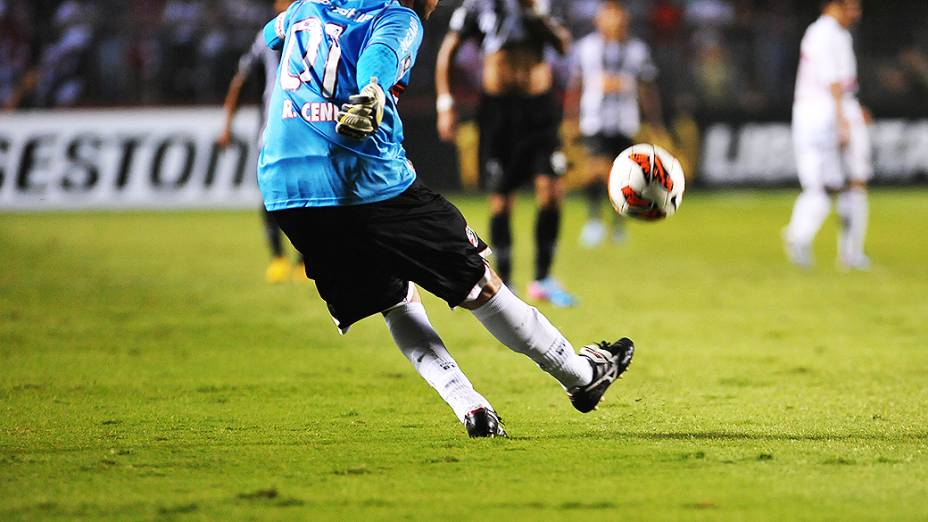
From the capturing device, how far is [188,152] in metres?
21.1

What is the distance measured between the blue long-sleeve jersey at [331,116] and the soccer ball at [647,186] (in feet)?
3.93

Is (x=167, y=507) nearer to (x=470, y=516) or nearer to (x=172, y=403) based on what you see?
(x=470, y=516)

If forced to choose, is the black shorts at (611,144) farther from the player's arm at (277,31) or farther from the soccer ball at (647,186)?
the player's arm at (277,31)

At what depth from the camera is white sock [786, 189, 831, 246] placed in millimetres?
13242

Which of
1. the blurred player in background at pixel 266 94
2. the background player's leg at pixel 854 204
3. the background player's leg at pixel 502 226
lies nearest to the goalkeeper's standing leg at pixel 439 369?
the background player's leg at pixel 502 226

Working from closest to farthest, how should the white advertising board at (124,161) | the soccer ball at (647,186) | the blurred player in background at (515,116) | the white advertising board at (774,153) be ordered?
1. the soccer ball at (647,186)
2. the blurred player in background at (515,116)
3. the white advertising board at (124,161)
4. the white advertising board at (774,153)

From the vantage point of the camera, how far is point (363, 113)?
489 cm

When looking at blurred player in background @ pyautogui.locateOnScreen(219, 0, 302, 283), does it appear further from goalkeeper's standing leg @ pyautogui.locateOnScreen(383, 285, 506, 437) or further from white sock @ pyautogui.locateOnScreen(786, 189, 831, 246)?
goalkeeper's standing leg @ pyautogui.locateOnScreen(383, 285, 506, 437)

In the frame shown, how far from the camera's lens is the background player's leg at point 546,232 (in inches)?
423

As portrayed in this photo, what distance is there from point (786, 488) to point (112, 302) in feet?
24.4

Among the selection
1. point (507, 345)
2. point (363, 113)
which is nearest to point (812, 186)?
point (507, 345)

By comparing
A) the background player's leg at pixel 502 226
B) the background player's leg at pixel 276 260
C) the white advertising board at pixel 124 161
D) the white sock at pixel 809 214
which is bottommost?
the white advertising board at pixel 124 161

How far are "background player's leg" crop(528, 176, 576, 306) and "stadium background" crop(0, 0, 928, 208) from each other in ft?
33.9

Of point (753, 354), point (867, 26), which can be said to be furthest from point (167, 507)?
point (867, 26)
